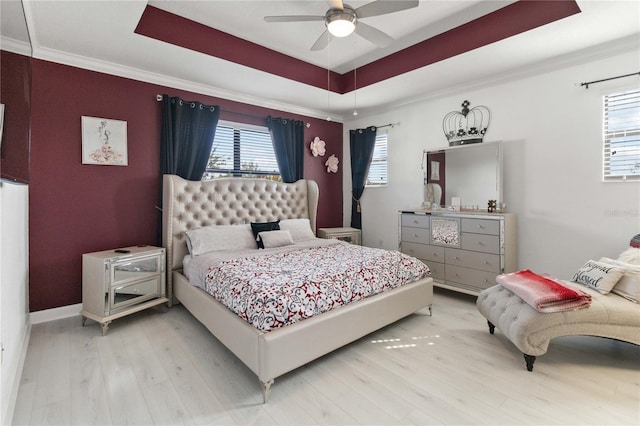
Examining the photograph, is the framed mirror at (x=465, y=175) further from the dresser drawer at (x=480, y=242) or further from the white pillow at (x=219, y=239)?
the white pillow at (x=219, y=239)

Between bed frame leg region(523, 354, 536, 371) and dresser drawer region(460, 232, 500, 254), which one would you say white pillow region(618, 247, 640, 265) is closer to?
dresser drawer region(460, 232, 500, 254)

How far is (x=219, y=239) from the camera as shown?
3.44 metres

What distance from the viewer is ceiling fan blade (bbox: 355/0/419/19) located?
6.48 ft

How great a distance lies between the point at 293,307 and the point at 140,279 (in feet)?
6.22

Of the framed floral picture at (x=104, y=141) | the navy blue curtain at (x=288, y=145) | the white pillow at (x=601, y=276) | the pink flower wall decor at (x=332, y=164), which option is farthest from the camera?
the pink flower wall decor at (x=332, y=164)

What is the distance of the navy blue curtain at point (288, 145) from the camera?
4516 mm

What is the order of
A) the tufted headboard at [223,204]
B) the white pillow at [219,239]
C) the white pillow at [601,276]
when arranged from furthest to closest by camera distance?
the tufted headboard at [223,204] → the white pillow at [219,239] → the white pillow at [601,276]

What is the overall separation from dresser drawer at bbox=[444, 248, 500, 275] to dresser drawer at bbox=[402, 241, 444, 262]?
3.3 inches

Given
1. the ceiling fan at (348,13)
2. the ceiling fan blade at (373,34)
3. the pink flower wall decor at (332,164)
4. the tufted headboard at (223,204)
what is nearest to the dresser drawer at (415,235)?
the tufted headboard at (223,204)

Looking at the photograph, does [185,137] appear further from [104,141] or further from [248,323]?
[248,323]

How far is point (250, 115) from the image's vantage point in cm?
428

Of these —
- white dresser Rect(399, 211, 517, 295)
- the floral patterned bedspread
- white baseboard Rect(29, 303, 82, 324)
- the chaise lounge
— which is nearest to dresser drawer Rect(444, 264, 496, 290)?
white dresser Rect(399, 211, 517, 295)

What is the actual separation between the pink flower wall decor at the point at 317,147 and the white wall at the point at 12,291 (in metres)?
3.50

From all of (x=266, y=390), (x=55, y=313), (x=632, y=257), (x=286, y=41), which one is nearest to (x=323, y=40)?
(x=286, y=41)
